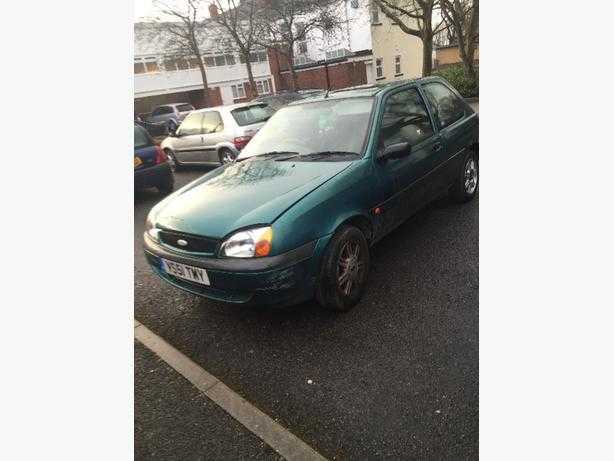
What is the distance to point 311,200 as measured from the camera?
2648 millimetres

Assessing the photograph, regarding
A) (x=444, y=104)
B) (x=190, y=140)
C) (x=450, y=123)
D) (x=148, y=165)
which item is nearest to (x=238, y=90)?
(x=190, y=140)

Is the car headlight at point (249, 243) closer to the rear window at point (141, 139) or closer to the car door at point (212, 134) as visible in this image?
the rear window at point (141, 139)

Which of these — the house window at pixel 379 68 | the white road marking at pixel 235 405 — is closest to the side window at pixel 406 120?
the white road marking at pixel 235 405

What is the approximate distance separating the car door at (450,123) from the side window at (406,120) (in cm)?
20

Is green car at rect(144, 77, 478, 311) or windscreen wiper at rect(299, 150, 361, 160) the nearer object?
green car at rect(144, 77, 478, 311)

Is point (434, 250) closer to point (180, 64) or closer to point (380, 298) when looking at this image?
point (380, 298)

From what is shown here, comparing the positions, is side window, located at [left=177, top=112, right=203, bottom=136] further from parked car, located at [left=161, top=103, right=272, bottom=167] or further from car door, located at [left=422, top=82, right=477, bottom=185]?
car door, located at [left=422, top=82, right=477, bottom=185]

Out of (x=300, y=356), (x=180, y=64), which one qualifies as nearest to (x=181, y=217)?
(x=300, y=356)

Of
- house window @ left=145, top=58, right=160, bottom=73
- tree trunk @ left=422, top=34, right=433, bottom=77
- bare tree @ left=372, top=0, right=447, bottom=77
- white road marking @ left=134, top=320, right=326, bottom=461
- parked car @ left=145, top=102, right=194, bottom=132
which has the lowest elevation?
white road marking @ left=134, top=320, right=326, bottom=461

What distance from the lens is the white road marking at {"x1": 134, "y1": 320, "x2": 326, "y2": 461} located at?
1.94 m

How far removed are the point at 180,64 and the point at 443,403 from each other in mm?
32022

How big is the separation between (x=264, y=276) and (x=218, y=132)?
6.37m

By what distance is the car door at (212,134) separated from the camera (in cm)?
819

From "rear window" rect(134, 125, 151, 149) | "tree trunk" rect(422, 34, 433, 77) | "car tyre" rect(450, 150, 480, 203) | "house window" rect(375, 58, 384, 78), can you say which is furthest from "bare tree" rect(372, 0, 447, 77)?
"car tyre" rect(450, 150, 480, 203)
